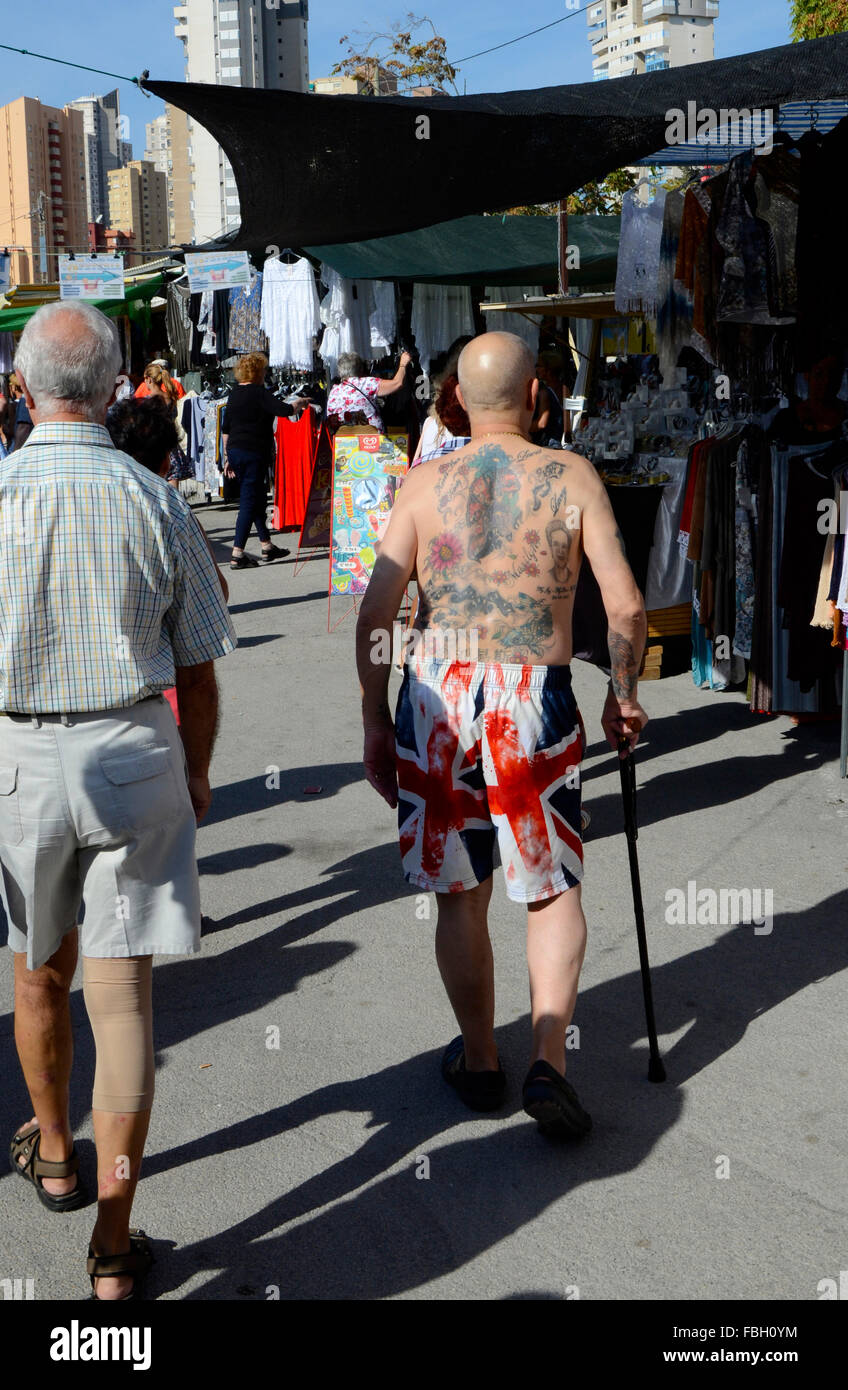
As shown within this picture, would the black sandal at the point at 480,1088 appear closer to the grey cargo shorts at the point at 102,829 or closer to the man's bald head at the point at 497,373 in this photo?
the grey cargo shorts at the point at 102,829

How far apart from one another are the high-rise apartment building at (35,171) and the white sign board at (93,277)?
78.4 meters

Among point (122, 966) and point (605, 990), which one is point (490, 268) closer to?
point (605, 990)

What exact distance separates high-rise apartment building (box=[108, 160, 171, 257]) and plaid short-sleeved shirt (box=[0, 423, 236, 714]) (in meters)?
151

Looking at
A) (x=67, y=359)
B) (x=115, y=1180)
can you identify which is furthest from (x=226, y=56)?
(x=115, y=1180)

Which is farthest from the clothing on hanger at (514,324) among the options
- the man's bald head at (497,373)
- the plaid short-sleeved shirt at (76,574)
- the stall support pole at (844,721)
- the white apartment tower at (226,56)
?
the white apartment tower at (226,56)

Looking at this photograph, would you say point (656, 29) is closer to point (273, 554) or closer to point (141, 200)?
point (141, 200)

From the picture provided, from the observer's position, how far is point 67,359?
261cm

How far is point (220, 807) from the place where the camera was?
6.30m

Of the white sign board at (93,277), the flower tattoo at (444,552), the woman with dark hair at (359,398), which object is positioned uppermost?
the white sign board at (93,277)

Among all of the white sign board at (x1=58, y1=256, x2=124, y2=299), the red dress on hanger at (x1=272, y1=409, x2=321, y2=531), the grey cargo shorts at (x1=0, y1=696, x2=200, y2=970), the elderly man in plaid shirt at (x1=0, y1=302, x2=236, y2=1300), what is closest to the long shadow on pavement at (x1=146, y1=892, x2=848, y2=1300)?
the elderly man in plaid shirt at (x1=0, y1=302, x2=236, y2=1300)

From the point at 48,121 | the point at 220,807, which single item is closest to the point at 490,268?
the point at 220,807

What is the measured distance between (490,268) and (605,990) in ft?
34.0

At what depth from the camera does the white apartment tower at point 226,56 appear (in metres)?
82.7

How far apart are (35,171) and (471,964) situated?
110544mm
